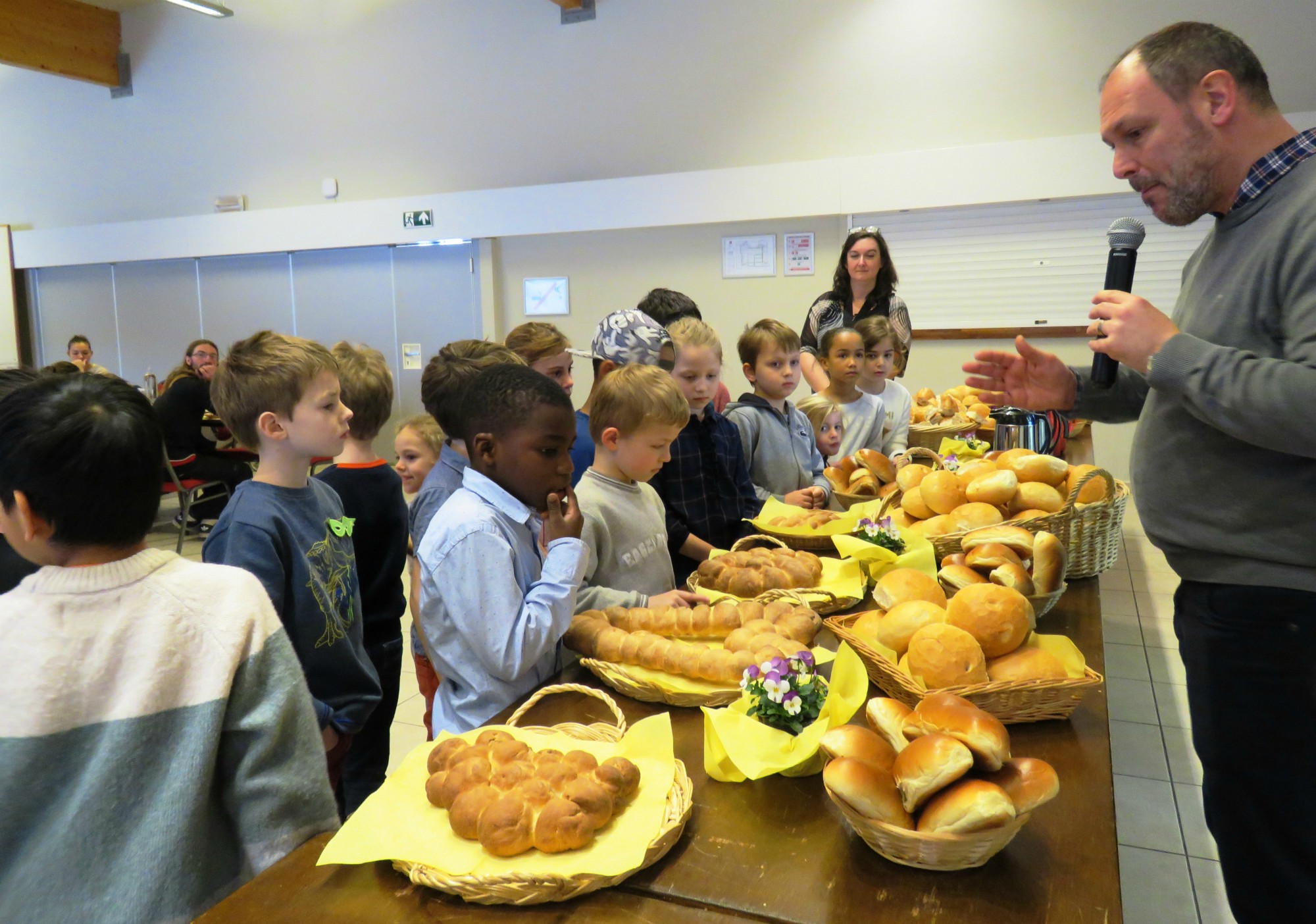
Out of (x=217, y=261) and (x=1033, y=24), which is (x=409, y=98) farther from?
(x=1033, y=24)

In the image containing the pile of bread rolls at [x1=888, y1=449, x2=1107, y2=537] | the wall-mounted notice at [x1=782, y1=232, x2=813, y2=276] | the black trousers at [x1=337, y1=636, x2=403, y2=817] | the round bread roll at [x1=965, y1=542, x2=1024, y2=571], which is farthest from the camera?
the wall-mounted notice at [x1=782, y1=232, x2=813, y2=276]

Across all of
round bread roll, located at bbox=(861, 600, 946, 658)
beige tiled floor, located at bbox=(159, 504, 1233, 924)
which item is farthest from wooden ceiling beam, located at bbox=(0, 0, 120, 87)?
round bread roll, located at bbox=(861, 600, 946, 658)

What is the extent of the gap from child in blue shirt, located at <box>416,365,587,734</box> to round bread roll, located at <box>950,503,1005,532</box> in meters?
0.88

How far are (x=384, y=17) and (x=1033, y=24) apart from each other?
5.76 meters

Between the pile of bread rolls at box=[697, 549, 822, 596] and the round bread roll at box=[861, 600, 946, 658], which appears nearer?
the round bread roll at box=[861, 600, 946, 658]

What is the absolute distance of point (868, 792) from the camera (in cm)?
88

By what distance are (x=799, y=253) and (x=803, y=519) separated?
16.7ft

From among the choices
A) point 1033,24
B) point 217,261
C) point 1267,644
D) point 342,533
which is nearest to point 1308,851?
point 1267,644

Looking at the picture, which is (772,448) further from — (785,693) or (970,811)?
(970,811)

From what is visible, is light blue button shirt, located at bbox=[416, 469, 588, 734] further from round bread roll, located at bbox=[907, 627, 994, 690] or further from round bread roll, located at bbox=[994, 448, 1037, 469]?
round bread roll, located at bbox=[994, 448, 1037, 469]

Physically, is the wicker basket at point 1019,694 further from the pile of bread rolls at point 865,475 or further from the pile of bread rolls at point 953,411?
the pile of bread rolls at point 953,411

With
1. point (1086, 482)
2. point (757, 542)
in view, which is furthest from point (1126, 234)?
point (757, 542)

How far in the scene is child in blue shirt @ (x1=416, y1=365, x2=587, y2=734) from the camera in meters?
1.34

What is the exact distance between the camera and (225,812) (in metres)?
1.02
